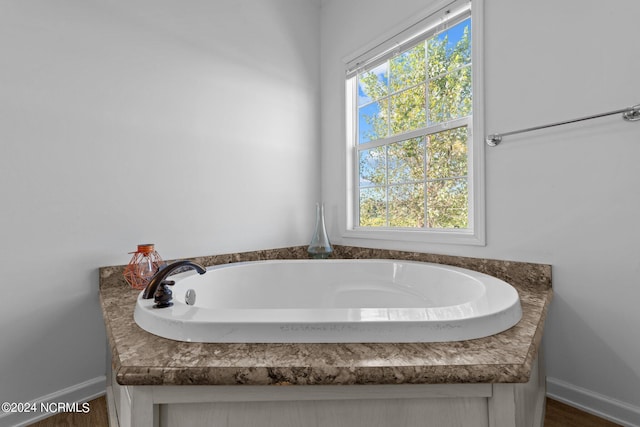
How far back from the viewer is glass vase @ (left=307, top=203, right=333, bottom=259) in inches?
84.9

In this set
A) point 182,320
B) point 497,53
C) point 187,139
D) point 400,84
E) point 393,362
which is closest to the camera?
point 393,362

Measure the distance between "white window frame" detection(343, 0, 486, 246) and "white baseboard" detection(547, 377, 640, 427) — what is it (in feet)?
2.19

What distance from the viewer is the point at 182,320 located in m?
0.76

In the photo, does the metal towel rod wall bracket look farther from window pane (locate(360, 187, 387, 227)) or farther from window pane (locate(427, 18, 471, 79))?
window pane (locate(360, 187, 387, 227))

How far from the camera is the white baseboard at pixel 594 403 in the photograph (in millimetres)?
1109

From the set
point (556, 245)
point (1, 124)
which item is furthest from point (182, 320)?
point (556, 245)

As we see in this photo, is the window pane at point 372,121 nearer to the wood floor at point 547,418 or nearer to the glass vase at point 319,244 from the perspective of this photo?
the glass vase at point 319,244

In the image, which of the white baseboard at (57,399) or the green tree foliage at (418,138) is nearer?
the white baseboard at (57,399)

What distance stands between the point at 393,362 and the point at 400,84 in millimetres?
1858

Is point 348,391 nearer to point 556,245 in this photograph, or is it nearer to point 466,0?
point 556,245

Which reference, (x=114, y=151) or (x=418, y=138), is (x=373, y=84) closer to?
(x=418, y=138)

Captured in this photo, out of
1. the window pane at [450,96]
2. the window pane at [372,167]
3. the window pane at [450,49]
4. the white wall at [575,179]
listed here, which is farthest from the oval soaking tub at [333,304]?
the window pane at [450,49]

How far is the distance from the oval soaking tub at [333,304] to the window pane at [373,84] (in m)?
1.23

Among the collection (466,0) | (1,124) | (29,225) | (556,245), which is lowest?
(556,245)
